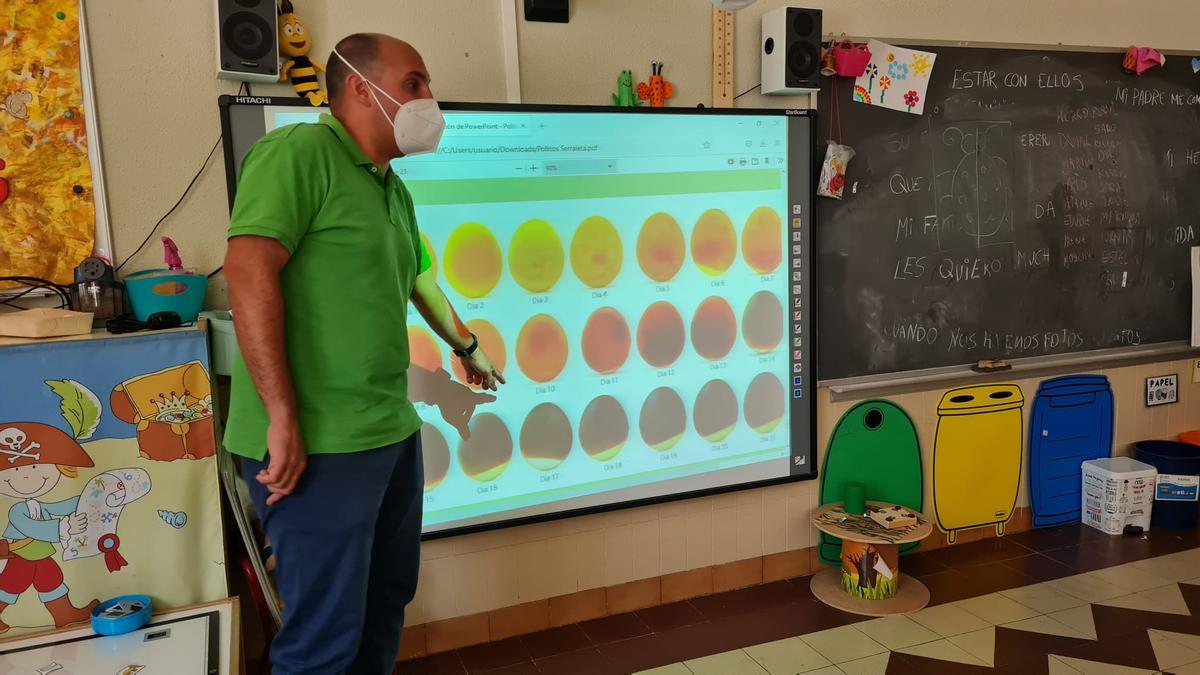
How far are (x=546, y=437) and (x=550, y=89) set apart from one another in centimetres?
111

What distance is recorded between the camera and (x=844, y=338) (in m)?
3.12

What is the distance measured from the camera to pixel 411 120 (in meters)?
1.70

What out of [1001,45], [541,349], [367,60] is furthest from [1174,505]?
[367,60]

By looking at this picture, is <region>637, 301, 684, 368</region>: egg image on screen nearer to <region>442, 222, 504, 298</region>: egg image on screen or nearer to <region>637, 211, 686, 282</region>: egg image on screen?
<region>637, 211, 686, 282</region>: egg image on screen

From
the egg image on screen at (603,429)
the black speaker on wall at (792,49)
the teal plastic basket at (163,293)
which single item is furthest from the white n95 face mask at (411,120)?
the black speaker on wall at (792,49)

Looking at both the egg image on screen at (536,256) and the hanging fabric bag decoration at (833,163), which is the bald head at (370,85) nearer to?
the egg image on screen at (536,256)

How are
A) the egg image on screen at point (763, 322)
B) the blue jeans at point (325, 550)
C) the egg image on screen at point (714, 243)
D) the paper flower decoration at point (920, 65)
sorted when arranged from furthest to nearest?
the paper flower decoration at point (920, 65) → the egg image on screen at point (763, 322) → the egg image on screen at point (714, 243) → the blue jeans at point (325, 550)

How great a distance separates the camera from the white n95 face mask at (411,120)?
1.69 metres

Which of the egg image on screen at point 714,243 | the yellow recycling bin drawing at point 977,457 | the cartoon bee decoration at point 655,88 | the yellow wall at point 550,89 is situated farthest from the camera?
the yellow recycling bin drawing at point 977,457

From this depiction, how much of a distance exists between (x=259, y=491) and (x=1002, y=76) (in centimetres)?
303

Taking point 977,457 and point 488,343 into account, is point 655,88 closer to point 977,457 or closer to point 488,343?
point 488,343

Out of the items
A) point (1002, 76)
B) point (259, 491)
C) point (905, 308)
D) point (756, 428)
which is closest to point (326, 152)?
point (259, 491)

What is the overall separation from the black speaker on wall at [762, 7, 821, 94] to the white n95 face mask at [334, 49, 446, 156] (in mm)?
1483

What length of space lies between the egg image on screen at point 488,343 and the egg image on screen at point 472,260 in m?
0.09
